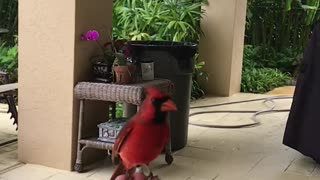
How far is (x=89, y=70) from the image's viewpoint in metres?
3.42

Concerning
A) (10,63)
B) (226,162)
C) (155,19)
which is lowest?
(226,162)

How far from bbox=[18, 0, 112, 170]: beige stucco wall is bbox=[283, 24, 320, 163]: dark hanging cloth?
142cm

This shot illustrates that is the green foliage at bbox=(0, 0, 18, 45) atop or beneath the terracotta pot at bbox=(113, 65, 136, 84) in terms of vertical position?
atop

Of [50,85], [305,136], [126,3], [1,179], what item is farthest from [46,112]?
[126,3]

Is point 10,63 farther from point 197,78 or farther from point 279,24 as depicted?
point 279,24

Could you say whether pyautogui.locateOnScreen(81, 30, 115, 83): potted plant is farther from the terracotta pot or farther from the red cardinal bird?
the red cardinal bird

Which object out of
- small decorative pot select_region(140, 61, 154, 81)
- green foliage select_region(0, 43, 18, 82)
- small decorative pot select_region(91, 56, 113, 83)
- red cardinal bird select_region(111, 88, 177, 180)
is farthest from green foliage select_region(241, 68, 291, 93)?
red cardinal bird select_region(111, 88, 177, 180)

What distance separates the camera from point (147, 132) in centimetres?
135

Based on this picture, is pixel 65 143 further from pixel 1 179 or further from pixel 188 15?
pixel 188 15

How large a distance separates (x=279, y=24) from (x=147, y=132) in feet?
23.0

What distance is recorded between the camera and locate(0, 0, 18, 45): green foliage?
22.9ft

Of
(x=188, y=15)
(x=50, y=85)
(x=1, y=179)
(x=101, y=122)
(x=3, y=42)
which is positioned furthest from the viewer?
(x=3, y=42)

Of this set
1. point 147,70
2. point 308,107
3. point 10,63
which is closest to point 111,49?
point 147,70

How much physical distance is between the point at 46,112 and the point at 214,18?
334 centimetres
